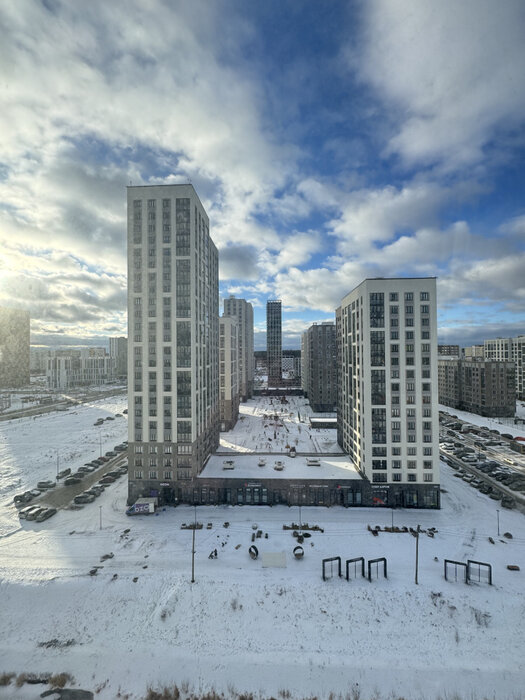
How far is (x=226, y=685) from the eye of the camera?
85.2 feet

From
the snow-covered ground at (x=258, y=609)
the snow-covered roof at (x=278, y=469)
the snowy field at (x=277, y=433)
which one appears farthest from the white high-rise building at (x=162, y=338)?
the snowy field at (x=277, y=433)

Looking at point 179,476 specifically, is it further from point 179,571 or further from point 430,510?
point 430,510

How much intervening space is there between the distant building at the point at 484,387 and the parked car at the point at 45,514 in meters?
154

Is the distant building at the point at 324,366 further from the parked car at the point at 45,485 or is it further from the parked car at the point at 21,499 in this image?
the parked car at the point at 21,499

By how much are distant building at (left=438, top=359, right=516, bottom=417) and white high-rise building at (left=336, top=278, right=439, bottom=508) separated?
95236mm

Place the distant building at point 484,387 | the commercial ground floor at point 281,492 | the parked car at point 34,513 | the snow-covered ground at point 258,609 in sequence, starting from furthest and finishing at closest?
the distant building at point 484,387, the commercial ground floor at point 281,492, the parked car at point 34,513, the snow-covered ground at point 258,609

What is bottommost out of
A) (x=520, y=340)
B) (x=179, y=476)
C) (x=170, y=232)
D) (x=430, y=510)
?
(x=430, y=510)

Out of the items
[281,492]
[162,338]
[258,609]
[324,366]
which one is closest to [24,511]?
[162,338]

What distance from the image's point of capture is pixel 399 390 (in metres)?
59.1

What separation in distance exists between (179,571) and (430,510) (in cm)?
4504

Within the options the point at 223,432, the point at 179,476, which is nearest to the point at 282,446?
the point at 223,432

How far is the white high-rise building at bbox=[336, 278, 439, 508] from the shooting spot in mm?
57394

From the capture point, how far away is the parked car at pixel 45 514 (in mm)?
51812

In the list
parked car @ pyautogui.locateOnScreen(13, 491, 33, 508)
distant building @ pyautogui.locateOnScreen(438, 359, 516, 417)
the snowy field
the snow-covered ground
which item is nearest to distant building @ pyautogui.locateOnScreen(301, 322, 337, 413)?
the snowy field
